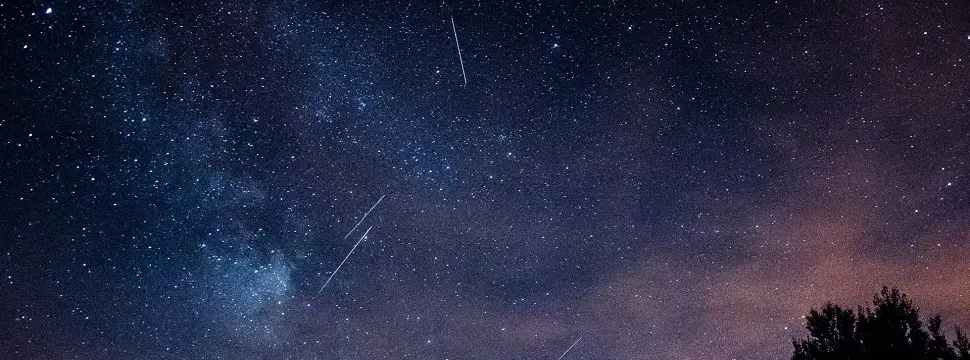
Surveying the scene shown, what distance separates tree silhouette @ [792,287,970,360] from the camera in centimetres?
1130

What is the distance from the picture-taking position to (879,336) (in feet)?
39.7

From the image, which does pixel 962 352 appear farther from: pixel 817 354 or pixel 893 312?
pixel 817 354

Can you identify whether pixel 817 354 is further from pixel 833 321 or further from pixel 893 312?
pixel 893 312

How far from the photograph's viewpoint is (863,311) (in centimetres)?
1266

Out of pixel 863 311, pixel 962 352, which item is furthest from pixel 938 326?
pixel 863 311

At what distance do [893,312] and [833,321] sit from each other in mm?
1344

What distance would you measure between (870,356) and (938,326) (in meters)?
1.50

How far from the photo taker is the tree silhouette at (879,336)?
1130 centimetres

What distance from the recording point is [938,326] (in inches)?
452

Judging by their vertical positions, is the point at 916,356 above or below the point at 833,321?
below

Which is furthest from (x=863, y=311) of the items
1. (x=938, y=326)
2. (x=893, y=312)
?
(x=938, y=326)

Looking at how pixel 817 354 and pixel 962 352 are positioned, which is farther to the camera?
pixel 817 354

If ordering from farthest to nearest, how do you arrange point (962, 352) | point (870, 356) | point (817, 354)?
point (817, 354), point (870, 356), point (962, 352)

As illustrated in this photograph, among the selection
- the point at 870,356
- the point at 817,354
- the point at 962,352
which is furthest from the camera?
the point at 817,354
